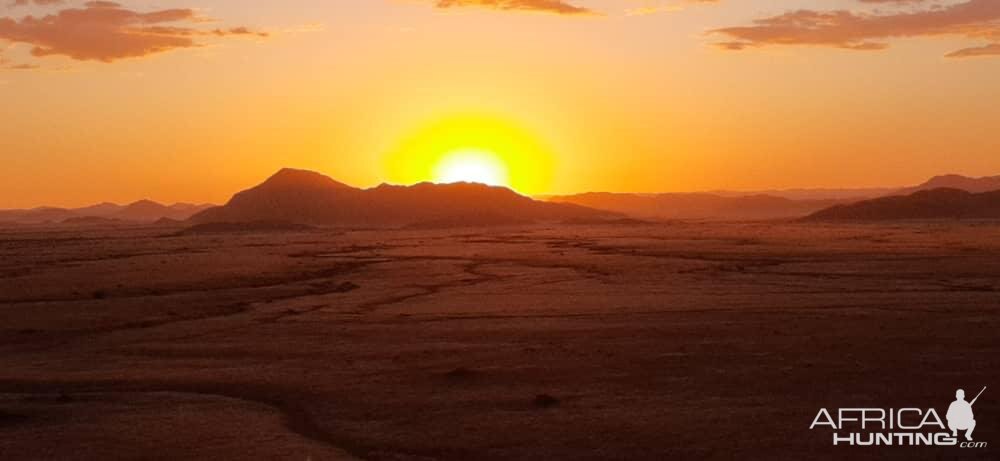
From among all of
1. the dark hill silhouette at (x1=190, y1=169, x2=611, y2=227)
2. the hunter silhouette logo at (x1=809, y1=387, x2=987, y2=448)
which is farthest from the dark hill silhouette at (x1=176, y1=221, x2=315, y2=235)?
the hunter silhouette logo at (x1=809, y1=387, x2=987, y2=448)

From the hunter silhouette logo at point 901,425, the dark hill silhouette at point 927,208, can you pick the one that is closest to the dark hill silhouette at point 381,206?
the dark hill silhouette at point 927,208

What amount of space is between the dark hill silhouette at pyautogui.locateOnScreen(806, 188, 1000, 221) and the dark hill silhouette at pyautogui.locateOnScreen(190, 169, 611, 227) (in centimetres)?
5604

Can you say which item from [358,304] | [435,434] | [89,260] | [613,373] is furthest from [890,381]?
[89,260]

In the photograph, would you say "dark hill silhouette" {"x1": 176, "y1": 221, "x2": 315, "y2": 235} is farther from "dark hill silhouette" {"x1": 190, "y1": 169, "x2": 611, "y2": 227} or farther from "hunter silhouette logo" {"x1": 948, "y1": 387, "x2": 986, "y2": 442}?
"hunter silhouette logo" {"x1": 948, "y1": 387, "x2": 986, "y2": 442}

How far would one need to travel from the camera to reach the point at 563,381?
1838 cm

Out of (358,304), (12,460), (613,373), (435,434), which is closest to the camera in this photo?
(12,460)

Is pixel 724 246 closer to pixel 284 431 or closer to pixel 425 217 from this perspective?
pixel 284 431

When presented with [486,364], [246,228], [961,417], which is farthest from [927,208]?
[961,417]

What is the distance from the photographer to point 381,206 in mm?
187500

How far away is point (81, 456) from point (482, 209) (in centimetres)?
15796

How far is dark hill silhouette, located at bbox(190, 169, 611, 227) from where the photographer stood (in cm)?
17912

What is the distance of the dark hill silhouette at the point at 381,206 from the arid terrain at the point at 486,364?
13380 cm

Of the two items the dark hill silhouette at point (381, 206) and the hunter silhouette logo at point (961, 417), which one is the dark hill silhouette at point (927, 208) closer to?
the dark hill silhouette at point (381, 206)

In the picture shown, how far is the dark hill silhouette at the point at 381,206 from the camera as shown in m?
179
